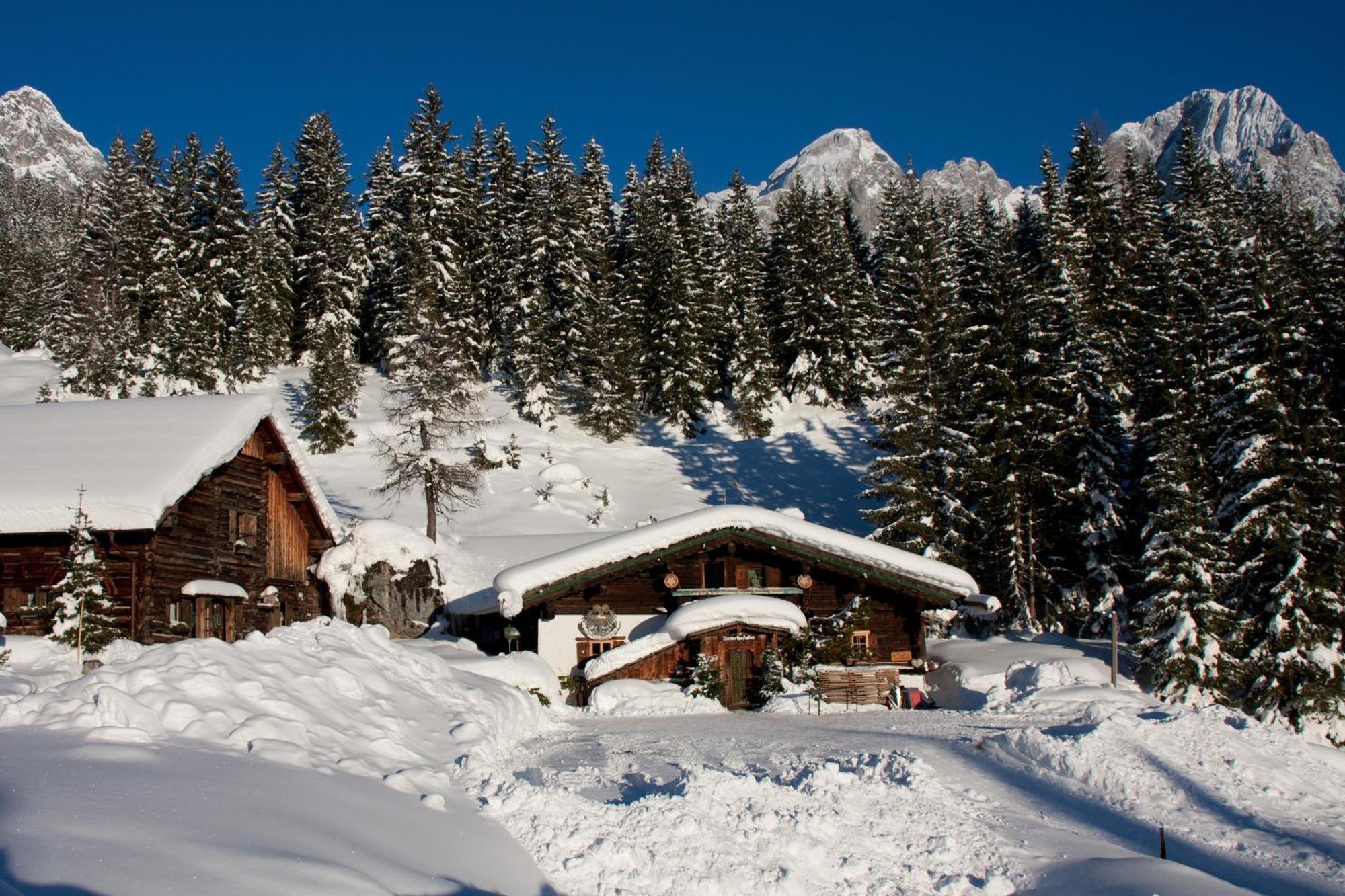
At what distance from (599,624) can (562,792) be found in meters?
15.4

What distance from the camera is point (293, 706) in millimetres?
11227

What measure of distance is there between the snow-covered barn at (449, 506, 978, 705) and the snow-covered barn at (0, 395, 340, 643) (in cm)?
639

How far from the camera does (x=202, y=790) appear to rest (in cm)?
759

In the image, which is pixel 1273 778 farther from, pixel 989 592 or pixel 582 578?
pixel 989 592

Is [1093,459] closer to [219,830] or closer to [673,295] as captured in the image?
[673,295]

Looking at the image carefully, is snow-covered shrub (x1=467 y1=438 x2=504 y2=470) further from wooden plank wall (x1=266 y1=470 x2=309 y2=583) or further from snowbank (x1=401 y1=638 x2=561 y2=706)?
snowbank (x1=401 y1=638 x2=561 y2=706)

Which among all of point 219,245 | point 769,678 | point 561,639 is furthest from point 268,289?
point 769,678

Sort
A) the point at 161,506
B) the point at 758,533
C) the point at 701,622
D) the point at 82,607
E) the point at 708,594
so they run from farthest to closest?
the point at 758,533 → the point at 708,594 → the point at 701,622 → the point at 161,506 → the point at 82,607

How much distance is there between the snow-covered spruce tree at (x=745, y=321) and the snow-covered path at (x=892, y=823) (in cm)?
4562

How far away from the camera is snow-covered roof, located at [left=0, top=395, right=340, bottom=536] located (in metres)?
20.5

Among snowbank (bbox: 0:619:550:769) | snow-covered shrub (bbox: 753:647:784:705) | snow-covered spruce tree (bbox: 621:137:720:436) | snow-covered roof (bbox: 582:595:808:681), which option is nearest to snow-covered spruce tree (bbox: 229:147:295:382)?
snow-covered spruce tree (bbox: 621:137:720:436)

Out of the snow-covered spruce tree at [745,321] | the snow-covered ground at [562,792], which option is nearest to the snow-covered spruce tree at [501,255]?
the snow-covered spruce tree at [745,321]

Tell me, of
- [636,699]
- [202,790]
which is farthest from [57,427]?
[202,790]

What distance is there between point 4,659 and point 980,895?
46.0 feet
